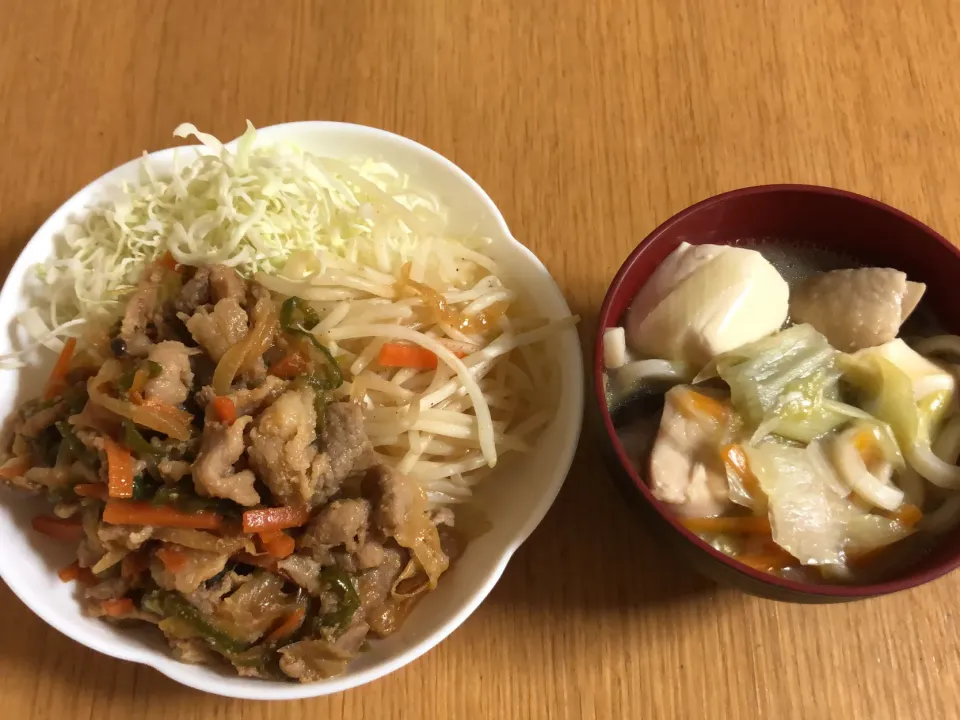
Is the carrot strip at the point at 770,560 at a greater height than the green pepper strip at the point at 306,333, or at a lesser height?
lesser

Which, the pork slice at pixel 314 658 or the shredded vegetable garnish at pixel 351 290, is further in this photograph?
the shredded vegetable garnish at pixel 351 290

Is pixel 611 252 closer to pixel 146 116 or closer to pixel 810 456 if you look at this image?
pixel 810 456

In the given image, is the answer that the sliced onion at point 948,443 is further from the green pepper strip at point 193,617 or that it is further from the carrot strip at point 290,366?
the green pepper strip at point 193,617

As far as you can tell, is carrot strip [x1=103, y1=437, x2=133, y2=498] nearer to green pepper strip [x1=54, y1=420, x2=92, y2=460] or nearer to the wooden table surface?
green pepper strip [x1=54, y1=420, x2=92, y2=460]

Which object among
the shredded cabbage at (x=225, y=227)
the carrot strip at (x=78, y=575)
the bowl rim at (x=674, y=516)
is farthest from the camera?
the shredded cabbage at (x=225, y=227)

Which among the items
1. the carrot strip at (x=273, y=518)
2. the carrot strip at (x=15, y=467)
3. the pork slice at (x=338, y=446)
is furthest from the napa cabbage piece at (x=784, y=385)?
the carrot strip at (x=15, y=467)

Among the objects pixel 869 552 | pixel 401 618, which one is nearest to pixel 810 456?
pixel 869 552
